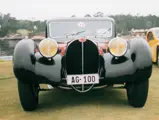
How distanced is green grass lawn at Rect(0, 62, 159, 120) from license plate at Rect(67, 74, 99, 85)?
18.7 inches

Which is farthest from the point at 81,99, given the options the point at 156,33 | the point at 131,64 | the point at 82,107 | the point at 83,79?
the point at 156,33

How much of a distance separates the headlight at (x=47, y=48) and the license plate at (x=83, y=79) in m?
0.44

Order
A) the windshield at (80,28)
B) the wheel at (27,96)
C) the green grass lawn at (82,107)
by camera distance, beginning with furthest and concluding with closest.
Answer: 1. the windshield at (80,28)
2. the wheel at (27,96)
3. the green grass lawn at (82,107)

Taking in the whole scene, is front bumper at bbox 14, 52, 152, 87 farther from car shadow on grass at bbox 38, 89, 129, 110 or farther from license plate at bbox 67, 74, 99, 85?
car shadow on grass at bbox 38, 89, 129, 110

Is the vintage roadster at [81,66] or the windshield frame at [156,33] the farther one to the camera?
the windshield frame at [156,33]

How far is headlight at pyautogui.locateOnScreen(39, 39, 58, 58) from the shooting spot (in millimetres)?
5316

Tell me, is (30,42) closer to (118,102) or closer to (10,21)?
(118,102)

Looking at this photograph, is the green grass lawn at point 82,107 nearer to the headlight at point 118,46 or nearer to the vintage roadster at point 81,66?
the vintage roadster at point 81,66

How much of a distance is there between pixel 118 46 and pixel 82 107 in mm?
1198

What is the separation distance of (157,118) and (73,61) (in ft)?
5.02

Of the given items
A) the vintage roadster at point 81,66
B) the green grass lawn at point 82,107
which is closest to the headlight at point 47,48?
the vintage roadster at point 81,66

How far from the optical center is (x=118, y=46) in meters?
5.36

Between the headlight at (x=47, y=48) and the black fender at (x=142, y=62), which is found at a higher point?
the headlight at (x=47, y=48)

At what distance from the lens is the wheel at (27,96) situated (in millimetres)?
5441
